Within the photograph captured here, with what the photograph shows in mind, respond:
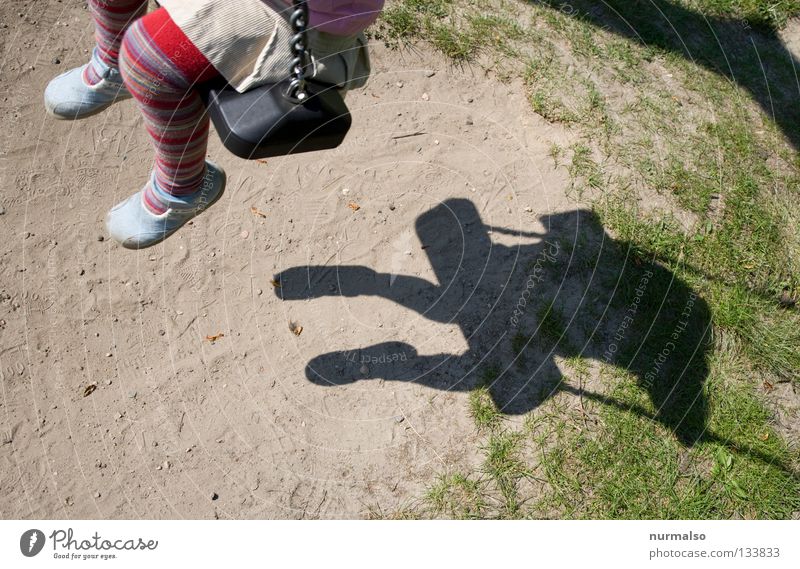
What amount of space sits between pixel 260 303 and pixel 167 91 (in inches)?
48.7

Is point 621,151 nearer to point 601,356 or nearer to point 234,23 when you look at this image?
point 601,356

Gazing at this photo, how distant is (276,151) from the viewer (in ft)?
6.70

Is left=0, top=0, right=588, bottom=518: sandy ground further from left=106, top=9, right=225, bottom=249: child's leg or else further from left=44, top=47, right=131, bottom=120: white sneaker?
left=106, top=9, right=225, bottom=249: child's leg

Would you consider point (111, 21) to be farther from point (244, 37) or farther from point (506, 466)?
point (506, 466)

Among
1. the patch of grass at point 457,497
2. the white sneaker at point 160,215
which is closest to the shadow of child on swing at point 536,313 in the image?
the patch of grass at point 457,497

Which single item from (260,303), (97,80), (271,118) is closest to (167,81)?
(271,118)

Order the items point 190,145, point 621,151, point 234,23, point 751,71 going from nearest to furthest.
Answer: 1. point 234,23
2. point 190,145
3. point 621,151
4. point 751,71

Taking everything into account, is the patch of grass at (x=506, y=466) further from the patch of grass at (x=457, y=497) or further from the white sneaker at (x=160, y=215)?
the white sneaker at (x=160, y=215)

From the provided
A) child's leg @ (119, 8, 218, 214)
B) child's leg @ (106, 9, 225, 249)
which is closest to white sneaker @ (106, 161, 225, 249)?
child's leg @ (106, 9, 225, 249)

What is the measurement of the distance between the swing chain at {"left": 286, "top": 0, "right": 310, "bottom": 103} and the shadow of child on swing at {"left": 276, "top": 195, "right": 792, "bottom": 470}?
1.32 m

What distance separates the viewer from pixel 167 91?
208 centimetres

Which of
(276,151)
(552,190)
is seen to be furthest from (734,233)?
(276,151)

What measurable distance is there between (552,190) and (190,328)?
1682mm

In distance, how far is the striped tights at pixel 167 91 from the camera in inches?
79.5
